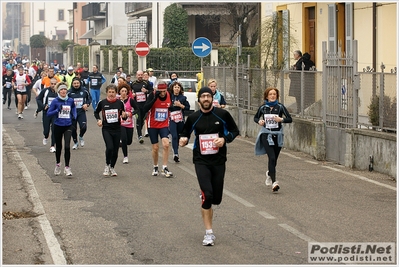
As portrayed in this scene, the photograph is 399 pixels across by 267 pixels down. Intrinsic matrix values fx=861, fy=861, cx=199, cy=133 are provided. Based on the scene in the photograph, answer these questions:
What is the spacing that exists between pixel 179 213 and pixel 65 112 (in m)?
5.16

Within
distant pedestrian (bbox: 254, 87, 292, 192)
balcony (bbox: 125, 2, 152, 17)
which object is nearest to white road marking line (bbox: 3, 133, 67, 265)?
distant pedestrian (bbox: 254, 87, 292, 192)

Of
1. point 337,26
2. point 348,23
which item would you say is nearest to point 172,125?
point 348,23

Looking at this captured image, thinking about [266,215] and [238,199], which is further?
[238,199]

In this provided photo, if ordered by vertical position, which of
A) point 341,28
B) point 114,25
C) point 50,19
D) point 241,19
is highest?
point 50,19

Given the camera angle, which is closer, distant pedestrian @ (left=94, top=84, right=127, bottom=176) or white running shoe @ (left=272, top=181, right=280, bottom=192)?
white running shoe @ (left=272, top=181, right=280, bottom=192)

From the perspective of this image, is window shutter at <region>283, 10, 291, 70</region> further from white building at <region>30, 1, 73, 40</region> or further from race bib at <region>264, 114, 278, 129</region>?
white building at <region>30, 1, 73, 40</region>

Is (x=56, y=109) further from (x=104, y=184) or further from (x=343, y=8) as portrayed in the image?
(x=343, y=8)

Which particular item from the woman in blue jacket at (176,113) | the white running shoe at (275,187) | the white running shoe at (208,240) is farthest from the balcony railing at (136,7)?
the white running shoe at (208,240)

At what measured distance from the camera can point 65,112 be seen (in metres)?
16.0

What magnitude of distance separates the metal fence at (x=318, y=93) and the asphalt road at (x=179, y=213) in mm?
1164

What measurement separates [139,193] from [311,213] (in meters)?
3.10

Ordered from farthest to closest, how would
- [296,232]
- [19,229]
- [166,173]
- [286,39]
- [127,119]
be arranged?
1. [286,39]
2. [127,119]
3. [166,173]
4. [19,229]
5. [296,232]

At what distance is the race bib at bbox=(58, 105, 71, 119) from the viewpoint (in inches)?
630

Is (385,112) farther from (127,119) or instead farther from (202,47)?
(202,47)
